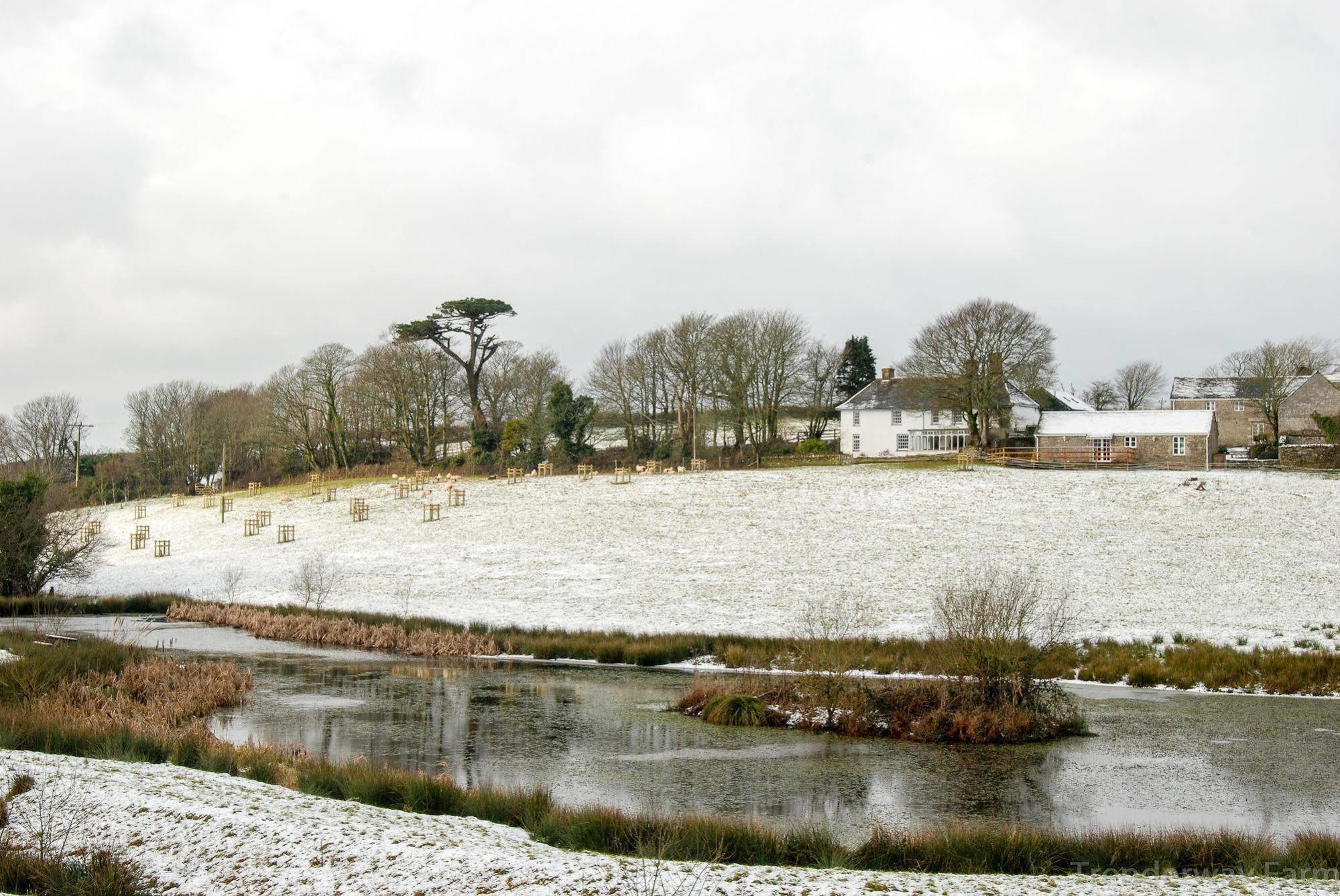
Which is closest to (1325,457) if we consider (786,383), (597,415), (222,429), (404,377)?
(786,383)

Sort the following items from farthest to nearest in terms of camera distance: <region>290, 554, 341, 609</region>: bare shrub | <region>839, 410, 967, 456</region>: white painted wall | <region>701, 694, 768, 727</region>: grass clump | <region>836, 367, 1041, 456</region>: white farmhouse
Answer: <region>839, 410, 967, 456</region>: white painted wall
<region>836, 367, 1041, 456</region>: white farmhouse
<region>290, 554, 341, 609</region>: bare shrub
<region>701, 694, 768, 727</region>: grass clump

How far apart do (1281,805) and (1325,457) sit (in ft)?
155

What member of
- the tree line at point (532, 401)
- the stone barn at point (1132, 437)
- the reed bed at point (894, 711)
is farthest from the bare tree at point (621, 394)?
the reed bed at point (894, 711)

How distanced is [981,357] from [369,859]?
5673cm

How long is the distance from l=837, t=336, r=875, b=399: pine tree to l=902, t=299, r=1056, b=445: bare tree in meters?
20.7

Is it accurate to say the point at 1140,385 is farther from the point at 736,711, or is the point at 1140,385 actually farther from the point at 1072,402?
the point at 736,711

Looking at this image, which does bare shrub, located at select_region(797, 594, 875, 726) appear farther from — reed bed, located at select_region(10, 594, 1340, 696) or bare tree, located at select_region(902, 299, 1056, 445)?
bare tree, located at select_region(902, 299, 1056, 445)

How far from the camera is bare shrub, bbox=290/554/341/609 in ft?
113

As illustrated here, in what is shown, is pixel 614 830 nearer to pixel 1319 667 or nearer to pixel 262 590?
pixel 1319 667

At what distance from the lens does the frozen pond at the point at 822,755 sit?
39.7 ft

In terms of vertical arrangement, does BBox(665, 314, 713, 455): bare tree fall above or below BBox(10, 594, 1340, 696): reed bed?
above

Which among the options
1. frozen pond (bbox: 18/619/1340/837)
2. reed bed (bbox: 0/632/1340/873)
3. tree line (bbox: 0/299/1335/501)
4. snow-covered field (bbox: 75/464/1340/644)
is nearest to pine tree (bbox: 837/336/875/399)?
tree line (bbox: 0/299/1335/501)

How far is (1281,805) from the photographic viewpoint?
482 inches

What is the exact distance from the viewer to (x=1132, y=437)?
64.6m
